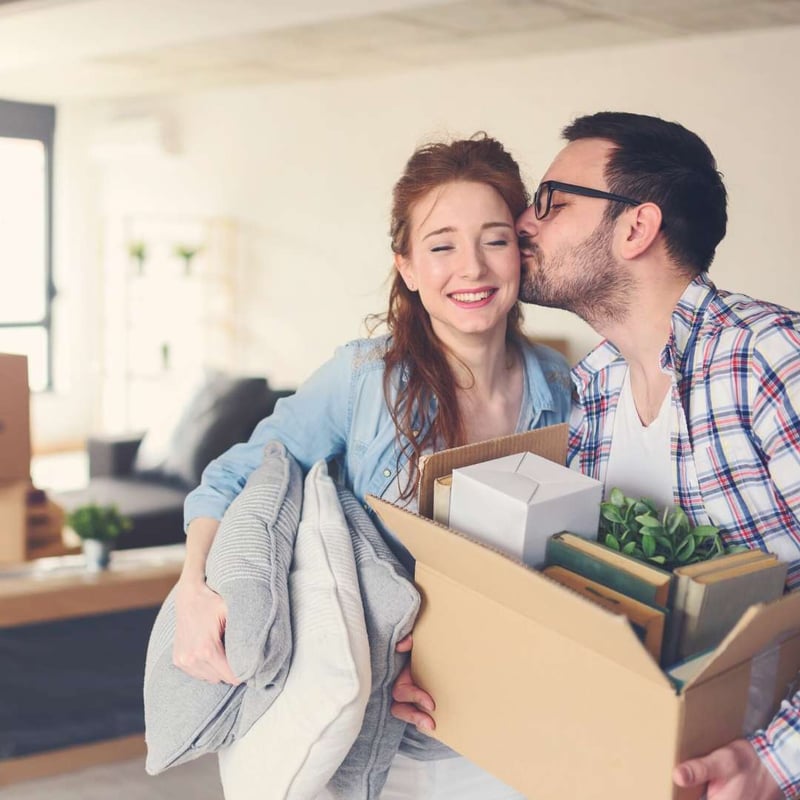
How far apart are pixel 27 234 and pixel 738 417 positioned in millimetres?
6600

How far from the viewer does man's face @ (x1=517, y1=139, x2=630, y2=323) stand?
1537 millimetres

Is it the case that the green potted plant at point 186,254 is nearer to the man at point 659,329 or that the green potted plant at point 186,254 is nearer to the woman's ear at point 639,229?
the man at point 659,329

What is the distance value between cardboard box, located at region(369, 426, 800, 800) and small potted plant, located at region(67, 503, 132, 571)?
1.83 meters

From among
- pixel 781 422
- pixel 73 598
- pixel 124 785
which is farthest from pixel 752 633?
pixel 124 785

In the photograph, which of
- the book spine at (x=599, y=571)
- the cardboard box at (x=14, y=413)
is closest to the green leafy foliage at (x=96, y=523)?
the cardboard box at (x=14, y=413)

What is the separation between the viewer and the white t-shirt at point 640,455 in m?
1.45

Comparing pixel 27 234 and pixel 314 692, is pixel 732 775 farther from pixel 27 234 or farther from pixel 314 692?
pixel 27 234

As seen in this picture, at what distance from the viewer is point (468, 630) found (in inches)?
45.6

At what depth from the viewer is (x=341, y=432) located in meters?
1.57

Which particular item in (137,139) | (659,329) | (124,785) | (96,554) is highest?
(137,139)

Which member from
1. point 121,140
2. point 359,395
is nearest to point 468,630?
point 359,395

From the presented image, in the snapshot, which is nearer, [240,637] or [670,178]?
[240,637]

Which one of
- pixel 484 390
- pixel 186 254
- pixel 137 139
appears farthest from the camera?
pixel 137 139

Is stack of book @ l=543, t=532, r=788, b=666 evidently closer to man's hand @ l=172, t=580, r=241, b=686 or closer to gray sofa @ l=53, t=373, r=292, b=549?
man's hand @ l=172, t=580, r=241, b=686
